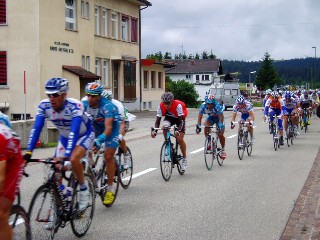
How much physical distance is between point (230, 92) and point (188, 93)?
34.9 ft

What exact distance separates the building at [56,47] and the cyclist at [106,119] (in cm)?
1853

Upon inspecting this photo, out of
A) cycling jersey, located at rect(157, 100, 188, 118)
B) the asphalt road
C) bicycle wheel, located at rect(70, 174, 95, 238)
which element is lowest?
the asphalt road

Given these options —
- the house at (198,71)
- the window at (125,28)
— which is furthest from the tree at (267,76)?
the window at (125,28)

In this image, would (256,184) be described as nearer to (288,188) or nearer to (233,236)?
(288,188)

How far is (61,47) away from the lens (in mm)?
35031

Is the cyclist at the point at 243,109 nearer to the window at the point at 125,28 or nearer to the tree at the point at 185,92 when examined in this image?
the window at the point at 125,28

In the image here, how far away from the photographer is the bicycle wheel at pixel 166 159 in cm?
1235

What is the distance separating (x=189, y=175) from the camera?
13.3 meters

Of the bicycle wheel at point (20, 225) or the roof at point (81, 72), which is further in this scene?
the roof at point (81, 72)

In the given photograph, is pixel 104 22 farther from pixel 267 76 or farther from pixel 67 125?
pixel 267 76

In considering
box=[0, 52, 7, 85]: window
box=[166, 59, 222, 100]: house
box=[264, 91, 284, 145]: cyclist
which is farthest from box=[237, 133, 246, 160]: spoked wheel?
box=[166, 59, 222, 100]: house

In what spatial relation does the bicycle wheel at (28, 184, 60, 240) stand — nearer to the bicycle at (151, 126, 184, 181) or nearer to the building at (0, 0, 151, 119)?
the bicycle at (151, 126, 184, 181)

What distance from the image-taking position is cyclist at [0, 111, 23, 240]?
189 inches

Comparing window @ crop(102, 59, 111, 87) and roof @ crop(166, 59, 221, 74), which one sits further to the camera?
roof @ crop(166, 59, 221, 74)
